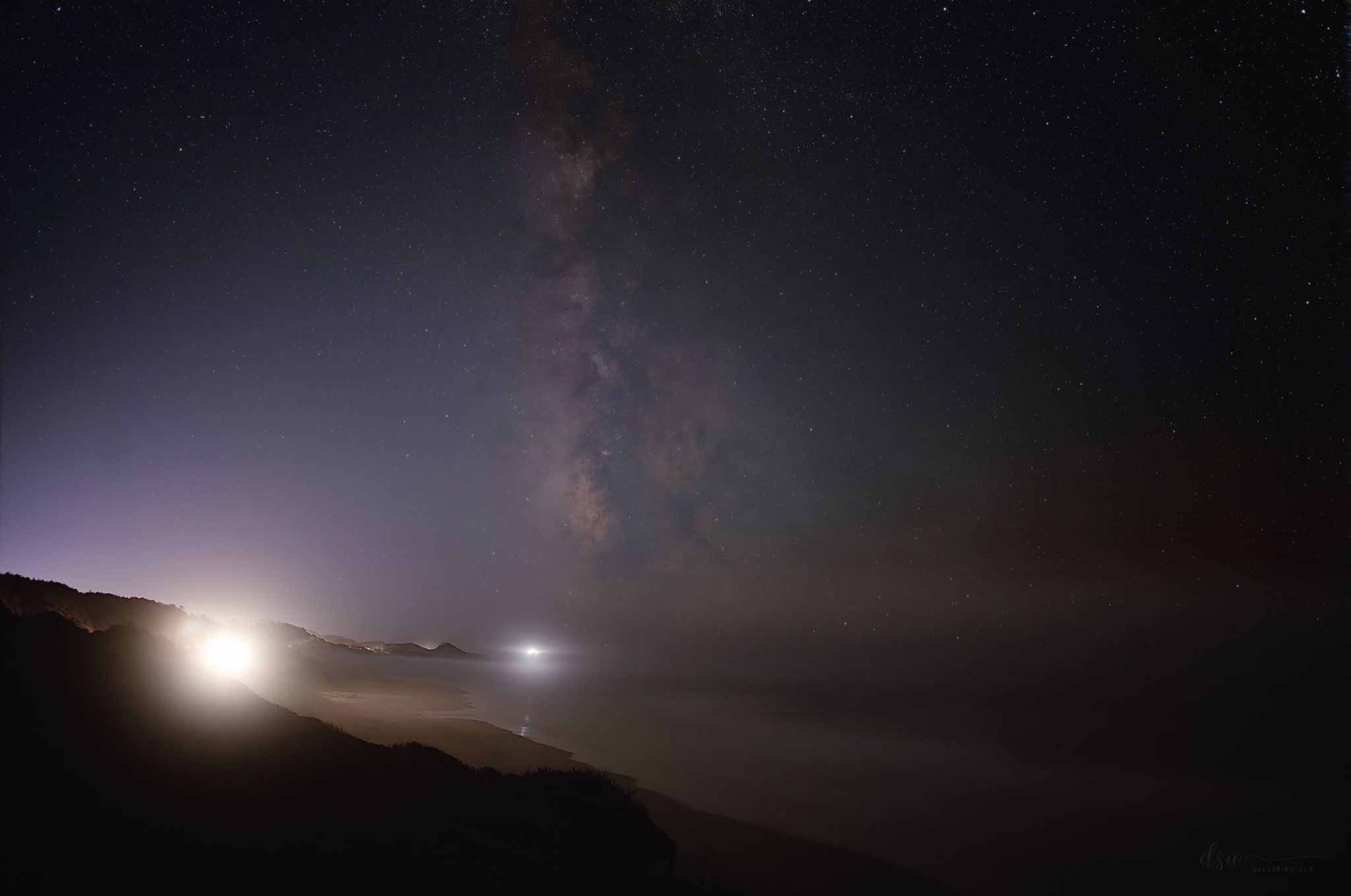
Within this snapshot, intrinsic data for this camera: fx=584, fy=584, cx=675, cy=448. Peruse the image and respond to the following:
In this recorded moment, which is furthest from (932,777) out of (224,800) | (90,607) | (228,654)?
(228,654)

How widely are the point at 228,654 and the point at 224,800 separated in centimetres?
4660

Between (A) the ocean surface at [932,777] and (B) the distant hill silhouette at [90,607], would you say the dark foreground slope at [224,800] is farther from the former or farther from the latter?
(A) the ocean surface at [932,777]

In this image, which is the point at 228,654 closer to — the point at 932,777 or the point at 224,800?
the point at 224,800

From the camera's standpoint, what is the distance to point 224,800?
9.57 metres

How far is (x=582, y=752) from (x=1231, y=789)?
38882 millimetres

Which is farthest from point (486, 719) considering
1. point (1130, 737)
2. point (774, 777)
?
point (1130, 737)

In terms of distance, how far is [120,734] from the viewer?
415 inches

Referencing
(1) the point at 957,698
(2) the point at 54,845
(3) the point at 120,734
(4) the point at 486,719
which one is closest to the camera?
(2) the point at 54,845

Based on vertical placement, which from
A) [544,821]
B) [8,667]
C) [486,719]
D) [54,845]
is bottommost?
[486,719]

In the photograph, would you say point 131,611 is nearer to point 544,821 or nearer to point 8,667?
point 8,667

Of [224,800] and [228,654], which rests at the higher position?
[224,800]

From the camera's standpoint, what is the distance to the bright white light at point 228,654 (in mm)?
39000

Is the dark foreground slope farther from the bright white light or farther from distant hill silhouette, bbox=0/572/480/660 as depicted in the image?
the bright white light

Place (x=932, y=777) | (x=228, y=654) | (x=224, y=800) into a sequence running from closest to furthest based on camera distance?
(x=224, y=800) → (x=932, y=777) → (x=228, y=654)
